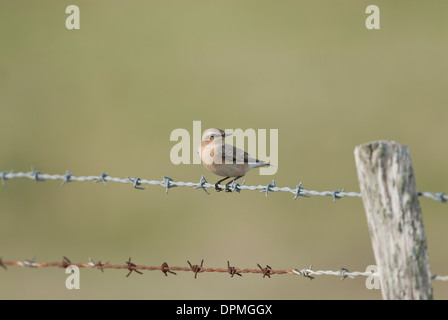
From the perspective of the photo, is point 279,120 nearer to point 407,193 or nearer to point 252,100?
point 252,100

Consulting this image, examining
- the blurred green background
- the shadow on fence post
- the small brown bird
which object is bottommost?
the shadow on fence post

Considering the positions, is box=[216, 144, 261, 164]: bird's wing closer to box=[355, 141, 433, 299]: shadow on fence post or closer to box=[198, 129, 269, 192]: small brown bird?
box=[198, 129, 269, 192]: small brown bird

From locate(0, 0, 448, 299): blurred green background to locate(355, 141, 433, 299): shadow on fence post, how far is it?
11.7 meters

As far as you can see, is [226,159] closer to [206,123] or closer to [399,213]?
[399,213]

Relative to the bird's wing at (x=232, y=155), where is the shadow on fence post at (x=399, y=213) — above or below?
below

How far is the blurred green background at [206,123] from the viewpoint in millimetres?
18125

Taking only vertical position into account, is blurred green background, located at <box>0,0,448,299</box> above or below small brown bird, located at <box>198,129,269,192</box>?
above

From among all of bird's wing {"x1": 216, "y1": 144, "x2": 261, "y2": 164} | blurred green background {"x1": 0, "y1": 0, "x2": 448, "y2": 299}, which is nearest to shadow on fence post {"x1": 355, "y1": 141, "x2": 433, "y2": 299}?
bird's wing {"x1": 216, "y1": 144, "x2": 261, "y2": 164}

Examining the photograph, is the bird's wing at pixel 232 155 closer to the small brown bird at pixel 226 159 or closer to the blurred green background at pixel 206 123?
the small brown bird at pixel 226 159

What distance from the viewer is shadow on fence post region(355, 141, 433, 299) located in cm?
399

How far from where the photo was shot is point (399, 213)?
4.01m

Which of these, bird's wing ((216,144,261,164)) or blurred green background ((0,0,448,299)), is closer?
bird's wing ((216,144,261,164))

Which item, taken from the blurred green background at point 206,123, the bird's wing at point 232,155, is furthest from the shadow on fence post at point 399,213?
the blurred green background at point 206,123

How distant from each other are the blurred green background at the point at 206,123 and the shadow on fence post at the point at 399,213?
1166cm
